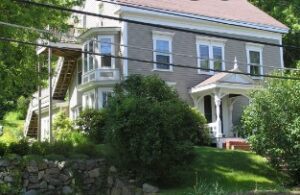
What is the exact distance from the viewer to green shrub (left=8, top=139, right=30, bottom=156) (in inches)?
790

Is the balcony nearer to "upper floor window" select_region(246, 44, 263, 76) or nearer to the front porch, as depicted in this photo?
the front porch

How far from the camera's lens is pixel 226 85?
98.9 ft

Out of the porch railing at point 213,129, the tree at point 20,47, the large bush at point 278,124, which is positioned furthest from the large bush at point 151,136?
the porch railing at point 213,129

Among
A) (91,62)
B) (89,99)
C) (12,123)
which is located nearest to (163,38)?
(91,62)

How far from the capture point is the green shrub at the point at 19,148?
20062 millimetres

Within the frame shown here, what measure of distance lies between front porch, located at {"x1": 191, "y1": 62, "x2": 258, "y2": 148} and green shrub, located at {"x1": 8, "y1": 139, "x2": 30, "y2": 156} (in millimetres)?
12282

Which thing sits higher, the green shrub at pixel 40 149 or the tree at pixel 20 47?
the tree at pixel 20 47

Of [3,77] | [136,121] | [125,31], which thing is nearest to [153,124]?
[136,121]

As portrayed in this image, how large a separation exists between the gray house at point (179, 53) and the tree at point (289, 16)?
609cm

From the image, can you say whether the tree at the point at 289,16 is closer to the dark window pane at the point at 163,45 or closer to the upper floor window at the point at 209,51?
the upper floor window at the point at 209,51

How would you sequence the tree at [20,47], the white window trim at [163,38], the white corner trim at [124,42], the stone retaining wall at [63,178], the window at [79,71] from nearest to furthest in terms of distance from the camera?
the stone retaining wall at [63,178] → the tree at [20,47] → the white corner trim at [124,42] → the white window trim at [163,38] → the window at [79,71]

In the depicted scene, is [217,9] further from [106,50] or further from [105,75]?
[105,75]

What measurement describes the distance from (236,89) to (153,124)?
43.8 ft

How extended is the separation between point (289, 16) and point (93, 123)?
2223cm
